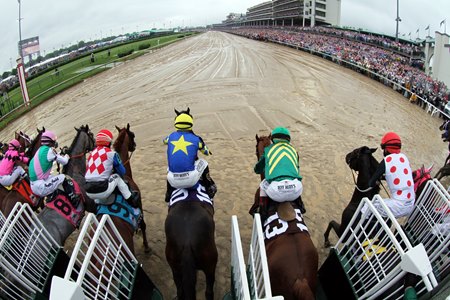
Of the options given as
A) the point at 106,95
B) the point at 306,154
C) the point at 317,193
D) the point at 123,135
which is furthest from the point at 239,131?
the point at 106,95

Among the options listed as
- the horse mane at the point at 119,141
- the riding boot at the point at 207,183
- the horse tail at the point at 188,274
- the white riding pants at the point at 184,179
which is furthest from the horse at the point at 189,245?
the horse mane at the point at 119,141

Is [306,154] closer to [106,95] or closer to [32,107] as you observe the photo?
[106,95]

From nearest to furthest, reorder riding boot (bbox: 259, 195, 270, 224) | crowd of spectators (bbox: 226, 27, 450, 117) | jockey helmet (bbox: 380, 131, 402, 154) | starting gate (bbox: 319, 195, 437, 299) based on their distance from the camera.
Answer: starting gate (bbox: 319, 195, 437, 299), riding boot (bbox: 259, 195, 270, 224), jockey helmet (bbox: 380, 131, 402, 154), crowd of spectators (bbox: 226, 27, 450, 117)

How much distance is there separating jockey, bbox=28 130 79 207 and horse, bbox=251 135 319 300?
3020 mm

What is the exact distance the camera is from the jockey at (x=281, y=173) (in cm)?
320

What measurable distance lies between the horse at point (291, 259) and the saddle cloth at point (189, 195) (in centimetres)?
95

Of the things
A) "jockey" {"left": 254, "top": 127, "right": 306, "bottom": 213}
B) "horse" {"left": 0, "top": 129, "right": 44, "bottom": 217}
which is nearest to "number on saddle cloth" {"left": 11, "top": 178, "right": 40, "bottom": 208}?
"horse" {"left": 0, "top": 129, "right": 44, "bottom": 217}

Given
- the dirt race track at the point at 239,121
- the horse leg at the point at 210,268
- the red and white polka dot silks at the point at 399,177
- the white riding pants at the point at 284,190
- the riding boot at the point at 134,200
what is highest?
the dirt race track at the point at 239,121

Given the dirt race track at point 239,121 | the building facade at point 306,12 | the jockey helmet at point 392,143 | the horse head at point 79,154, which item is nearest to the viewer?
the jockey helmet at point 392,143

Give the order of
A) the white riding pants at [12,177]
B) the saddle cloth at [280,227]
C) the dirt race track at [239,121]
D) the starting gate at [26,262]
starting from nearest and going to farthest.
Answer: the starting gate at [26,262] < the saddle cloth at [280,227] < the white riding pants at [12,177] < the dirt race track at [239,121]

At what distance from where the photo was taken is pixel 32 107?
49.8ft

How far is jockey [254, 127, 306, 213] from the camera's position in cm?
320

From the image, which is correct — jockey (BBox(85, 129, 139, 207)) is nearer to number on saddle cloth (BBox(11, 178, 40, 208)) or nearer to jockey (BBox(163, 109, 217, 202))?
jockey (BBox(163, 109, 217, 202))

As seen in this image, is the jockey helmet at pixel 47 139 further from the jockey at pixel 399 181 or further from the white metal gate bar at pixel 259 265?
the jockey at pixel 399 181
